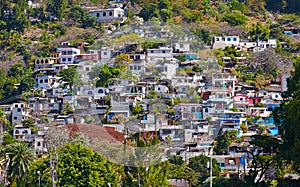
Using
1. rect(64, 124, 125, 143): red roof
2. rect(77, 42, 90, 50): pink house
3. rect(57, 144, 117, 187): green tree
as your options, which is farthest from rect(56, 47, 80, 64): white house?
rect(57, 144, 117, 187): green tree

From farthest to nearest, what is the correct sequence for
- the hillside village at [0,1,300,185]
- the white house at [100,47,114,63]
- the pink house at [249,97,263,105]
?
1. the white house at [100,47,114,63]
2. the pink house at [249,97,263,105]
3. the hillside village at [0,1,300,185]

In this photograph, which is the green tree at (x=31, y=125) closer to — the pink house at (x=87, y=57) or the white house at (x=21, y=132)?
the white house at (x=21, y=132)

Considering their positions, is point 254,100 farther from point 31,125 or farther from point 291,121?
point 291,121

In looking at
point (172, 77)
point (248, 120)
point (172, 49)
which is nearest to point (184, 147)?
point (172, 77)

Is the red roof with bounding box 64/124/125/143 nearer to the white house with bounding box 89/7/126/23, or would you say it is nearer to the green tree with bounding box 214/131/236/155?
the green tree with bounding box 214/131/236/155

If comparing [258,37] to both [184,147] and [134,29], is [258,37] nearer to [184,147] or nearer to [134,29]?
[134,29]

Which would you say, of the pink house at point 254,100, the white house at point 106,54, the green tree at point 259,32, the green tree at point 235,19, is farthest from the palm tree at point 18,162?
the green tree at point 235,19
